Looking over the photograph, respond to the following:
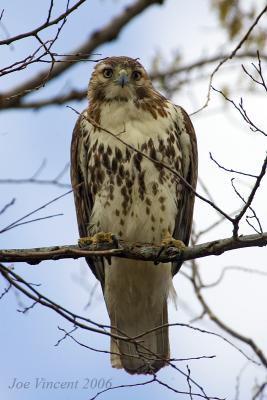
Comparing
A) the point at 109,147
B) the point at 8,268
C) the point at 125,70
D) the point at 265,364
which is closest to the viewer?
the point at 8,268

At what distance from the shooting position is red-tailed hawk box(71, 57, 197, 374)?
598cm

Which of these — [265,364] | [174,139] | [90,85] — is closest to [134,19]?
[90,85]

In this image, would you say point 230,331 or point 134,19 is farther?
point 134,19

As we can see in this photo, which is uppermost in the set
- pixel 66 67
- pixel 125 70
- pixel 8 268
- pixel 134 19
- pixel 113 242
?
pixel 134 19

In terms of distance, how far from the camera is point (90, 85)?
6.70 metres

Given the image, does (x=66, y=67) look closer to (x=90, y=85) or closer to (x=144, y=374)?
(x=90, y=85)

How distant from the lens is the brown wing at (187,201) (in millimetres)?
6384

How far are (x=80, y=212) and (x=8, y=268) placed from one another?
2.47 metres

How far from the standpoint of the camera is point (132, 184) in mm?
5934

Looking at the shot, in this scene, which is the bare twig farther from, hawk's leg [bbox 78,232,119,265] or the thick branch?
hawk's leg [bbox 78,232,119,265]

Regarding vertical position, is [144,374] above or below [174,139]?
below

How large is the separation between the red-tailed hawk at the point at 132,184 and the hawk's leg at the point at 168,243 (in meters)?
0.03

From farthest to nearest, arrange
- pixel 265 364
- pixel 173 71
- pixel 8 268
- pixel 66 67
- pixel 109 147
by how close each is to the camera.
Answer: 1. pixel 173 71
2. pixel 66 67
3. pixel 109 147
4. pixel 265 364
5. pixel 8 268

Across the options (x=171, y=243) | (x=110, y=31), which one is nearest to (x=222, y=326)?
(x=171, y=243)
